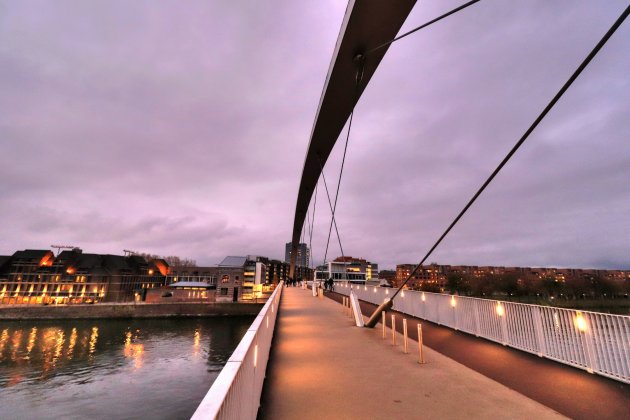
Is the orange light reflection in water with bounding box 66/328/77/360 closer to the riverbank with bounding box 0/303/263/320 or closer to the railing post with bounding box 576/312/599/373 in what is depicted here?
the riverbank with bounding box 0/303/263/320

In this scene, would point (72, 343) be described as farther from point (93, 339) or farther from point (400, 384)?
point (400, 384)

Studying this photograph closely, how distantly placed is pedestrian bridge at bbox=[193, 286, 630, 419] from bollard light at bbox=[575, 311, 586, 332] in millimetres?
695

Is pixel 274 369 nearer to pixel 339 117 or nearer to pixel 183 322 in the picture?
pixel 339 117

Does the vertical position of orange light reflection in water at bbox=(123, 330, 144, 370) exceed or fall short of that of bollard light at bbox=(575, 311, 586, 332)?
it falls short

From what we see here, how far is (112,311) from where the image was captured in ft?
182

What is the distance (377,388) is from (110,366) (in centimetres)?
3540

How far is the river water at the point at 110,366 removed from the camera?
809 inches

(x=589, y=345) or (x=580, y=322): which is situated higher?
(x=580, y=322)

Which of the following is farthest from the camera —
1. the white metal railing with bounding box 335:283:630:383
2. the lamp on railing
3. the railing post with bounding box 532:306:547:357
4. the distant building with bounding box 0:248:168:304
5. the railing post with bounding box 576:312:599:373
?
the distant building with bounding box 0:248:168:304

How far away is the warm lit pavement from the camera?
4.36 m

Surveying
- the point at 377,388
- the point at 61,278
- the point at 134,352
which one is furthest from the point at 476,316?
the point at 61,278

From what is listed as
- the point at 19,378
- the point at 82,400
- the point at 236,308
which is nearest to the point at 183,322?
the point at 236,308

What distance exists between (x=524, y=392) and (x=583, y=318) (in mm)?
2465

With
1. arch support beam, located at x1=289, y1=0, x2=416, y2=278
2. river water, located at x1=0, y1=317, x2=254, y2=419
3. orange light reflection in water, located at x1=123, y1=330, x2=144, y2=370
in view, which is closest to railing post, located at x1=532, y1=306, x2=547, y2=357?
arch support beam, located at x1=289, y1=0, x2=416, y2=278
